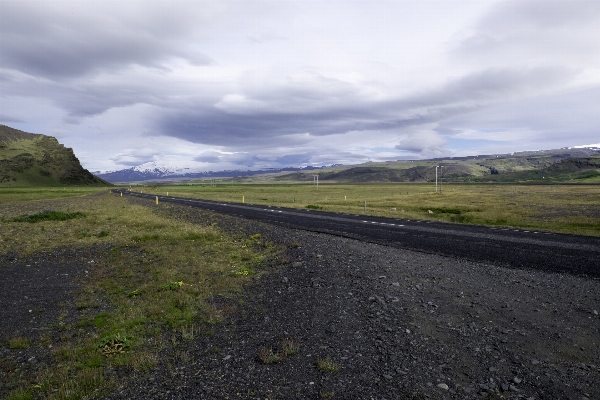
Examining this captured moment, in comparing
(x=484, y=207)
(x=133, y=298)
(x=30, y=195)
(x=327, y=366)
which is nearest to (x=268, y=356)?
(x=327, y=366)

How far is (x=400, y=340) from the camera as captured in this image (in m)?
7.50

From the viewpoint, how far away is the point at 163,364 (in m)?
7.05

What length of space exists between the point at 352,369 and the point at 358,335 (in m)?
1.42

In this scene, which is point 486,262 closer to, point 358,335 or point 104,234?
point 358,335

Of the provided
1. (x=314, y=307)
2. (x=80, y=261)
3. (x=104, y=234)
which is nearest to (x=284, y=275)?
(x=314, y=307)

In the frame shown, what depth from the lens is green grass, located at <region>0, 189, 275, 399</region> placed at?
6938mm

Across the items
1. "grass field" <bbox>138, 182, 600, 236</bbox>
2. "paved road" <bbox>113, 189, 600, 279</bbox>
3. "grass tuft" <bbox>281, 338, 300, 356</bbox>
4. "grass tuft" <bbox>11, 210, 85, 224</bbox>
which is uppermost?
"grass tuft" <bbox>11, 210, 85, 224</bbox>

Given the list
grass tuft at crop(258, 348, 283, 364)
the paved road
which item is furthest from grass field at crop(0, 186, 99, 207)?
grass tuft at crop(258, 348, 283, 364)

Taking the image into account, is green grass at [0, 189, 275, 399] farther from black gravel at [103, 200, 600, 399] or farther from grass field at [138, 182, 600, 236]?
grass field at [138, 182, 600, 236]

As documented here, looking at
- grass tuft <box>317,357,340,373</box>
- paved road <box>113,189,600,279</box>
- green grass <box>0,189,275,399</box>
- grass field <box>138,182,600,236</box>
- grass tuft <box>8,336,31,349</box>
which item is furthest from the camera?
grass field <box>138,182,600,236</box>

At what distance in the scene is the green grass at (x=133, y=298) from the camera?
6.94 meters

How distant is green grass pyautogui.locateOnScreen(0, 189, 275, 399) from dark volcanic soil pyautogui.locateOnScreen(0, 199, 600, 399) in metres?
0.70

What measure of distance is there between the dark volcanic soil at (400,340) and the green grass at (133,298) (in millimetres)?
699

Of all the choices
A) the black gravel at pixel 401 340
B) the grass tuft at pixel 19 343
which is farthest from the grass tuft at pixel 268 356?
the grass tuft at pixel 19 343
